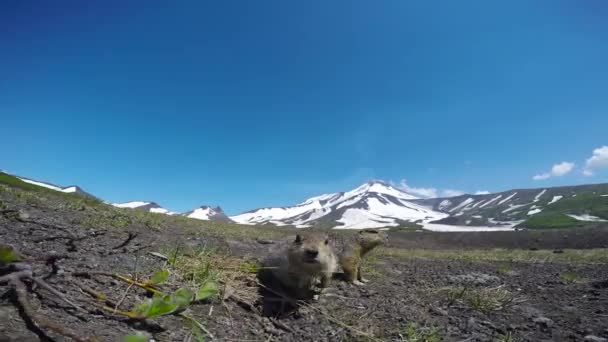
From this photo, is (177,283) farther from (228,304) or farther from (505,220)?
(505,220)

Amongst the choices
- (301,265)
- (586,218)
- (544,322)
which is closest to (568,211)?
(586,218)

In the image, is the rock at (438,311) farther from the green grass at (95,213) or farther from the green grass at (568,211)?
the green grass at (568,211)

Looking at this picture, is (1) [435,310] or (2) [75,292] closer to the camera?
(2) [75,292]

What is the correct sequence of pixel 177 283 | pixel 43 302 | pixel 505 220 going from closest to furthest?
pixel 43 302, pixel 177 283, pixel 505 220

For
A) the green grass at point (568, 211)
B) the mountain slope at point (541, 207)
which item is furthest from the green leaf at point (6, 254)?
the mountain slope at point (541, 207)

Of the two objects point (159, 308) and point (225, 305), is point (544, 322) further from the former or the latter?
point (159, 308)

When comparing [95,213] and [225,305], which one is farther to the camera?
[95,213]

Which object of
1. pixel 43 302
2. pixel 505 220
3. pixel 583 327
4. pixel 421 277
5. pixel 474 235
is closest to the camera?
pixel 43 302

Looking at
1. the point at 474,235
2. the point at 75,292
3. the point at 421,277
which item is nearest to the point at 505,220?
the point at 474,235
